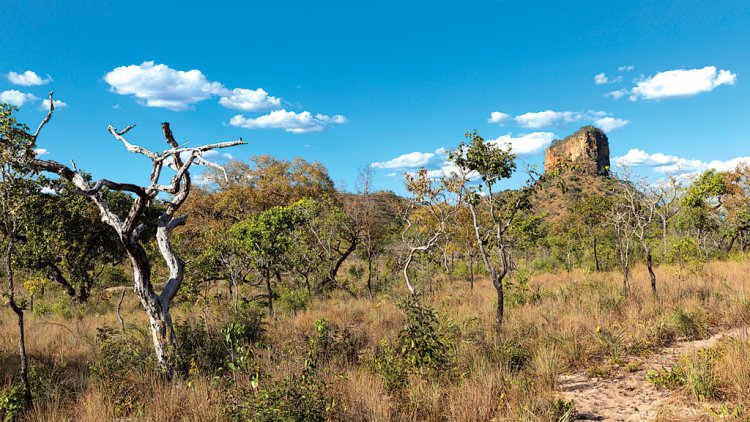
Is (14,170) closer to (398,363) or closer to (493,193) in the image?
(398,363)

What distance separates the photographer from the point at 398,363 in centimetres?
626

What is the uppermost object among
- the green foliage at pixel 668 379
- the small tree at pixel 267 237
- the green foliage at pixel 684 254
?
the small tree at pixel 267 237

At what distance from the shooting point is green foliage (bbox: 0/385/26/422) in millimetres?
5255

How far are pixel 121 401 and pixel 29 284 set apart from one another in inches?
446

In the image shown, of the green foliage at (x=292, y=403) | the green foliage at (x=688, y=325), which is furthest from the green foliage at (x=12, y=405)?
the green foliage at (x=688, y=325)

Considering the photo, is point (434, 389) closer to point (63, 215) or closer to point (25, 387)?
point (25, 387)

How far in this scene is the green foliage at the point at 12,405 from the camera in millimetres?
5255

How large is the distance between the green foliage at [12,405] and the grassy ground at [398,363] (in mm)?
170

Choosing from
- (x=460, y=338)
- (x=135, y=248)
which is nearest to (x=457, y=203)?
(x=460, y=338)

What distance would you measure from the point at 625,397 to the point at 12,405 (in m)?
8.30

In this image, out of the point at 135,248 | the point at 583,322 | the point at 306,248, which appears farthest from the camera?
the point at 306,248

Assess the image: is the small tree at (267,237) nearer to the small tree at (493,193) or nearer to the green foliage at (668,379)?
the small tree at (493,193)

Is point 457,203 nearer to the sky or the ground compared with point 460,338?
nearer to the sky

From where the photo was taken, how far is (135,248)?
6.38 meters
